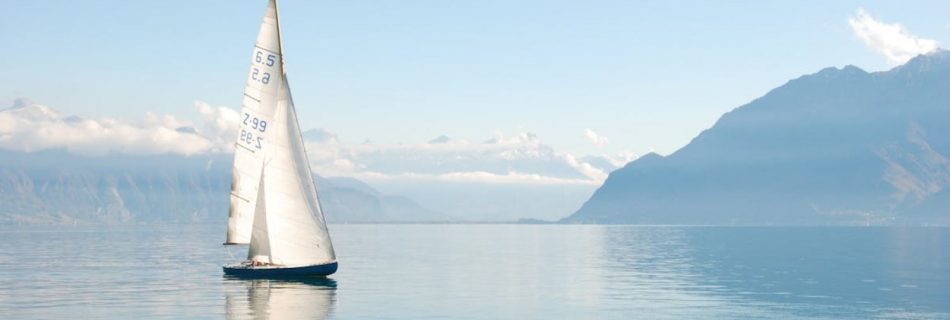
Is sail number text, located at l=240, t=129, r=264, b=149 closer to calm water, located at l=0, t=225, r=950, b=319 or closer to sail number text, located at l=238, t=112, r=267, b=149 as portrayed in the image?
sail number text, located at l=238, t=112, r=267, b=149

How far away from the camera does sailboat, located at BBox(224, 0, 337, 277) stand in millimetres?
86125

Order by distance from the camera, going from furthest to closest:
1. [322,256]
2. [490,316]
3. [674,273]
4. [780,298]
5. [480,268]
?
1. [480,268]
2. [674,273]
3. [322,256]
4. [780,298]
5. [490,316]

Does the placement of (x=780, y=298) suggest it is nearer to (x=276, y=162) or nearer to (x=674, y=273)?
(x=674, y=273)

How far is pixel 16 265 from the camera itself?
12694 centimetres

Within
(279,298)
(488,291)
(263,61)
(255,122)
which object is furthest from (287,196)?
(488,291)

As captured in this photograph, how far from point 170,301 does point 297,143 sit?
57.6 feet

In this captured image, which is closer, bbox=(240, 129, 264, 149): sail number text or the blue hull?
bbox=(240, 129, 264, 149): sail number text

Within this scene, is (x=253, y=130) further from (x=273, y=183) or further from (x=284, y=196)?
(x=284, y=196)

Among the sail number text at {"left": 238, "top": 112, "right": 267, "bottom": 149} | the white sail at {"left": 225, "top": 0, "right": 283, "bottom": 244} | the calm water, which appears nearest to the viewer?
the calm water

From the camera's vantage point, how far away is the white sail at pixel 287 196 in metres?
87.2

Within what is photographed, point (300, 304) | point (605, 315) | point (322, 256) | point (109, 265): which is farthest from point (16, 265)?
point (605, 315)

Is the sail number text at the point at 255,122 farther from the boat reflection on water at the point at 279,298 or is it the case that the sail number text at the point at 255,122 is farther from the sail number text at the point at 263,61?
the boat reflection on water at the point at 279,298

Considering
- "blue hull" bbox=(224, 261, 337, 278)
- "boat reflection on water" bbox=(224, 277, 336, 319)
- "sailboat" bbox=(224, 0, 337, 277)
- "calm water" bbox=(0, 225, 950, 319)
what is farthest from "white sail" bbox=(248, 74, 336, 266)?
"calm water" bbox=(0, 225, 950, 319)

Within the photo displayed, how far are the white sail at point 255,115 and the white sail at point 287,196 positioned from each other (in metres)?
0.74
